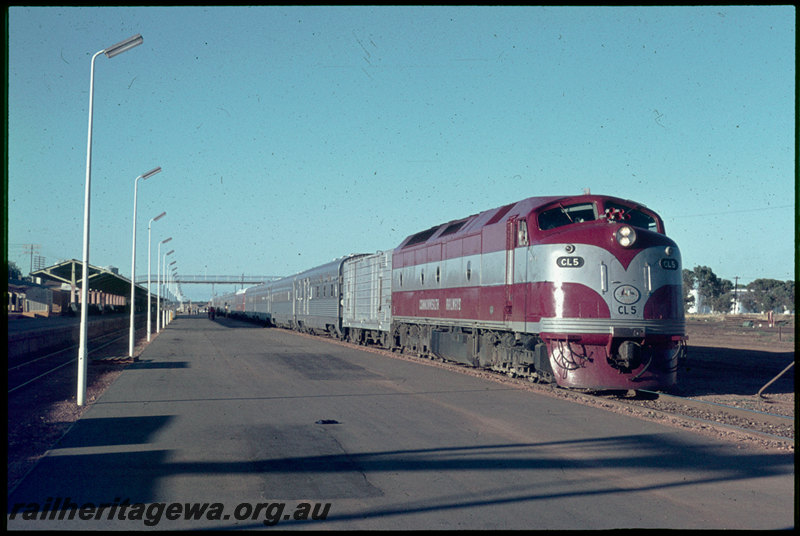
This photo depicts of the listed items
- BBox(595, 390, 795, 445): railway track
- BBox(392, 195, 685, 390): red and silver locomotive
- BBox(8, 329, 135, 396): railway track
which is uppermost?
BBox(392, 195, 685, 390): red and silver locomotive

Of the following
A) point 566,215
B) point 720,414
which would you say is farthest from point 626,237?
point 720,414

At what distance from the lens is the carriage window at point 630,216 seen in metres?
15.7

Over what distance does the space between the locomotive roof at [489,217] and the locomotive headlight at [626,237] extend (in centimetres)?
136

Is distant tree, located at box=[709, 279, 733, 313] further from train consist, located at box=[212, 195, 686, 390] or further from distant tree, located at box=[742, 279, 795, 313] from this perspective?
train consist, located at box=[212, 195, 686, 390]

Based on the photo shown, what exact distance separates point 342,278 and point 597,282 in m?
23.3

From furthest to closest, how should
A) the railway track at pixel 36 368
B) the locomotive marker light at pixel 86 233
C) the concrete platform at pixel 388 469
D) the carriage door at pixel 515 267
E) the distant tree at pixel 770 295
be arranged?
the distant tree at pixel 770 295 → the railway track at pixel 36 368 → the carriage door at pixel 515 267 → the locomotive marker light at pixel 86 233 → the concrete platform at pixel 388 469

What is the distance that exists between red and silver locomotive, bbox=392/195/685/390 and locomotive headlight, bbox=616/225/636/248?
0.02 metres

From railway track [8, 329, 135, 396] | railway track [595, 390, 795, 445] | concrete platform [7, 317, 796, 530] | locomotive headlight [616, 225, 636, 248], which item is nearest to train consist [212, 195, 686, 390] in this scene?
locomotive headlight [616, 225, 636, 248]

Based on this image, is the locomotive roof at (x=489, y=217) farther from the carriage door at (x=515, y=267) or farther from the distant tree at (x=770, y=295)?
the distant tree at (x=770, y=295)

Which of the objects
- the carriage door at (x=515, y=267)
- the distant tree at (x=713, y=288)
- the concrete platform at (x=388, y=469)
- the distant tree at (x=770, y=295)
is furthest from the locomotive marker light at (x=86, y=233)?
the distant tree at (x=713, y=288)

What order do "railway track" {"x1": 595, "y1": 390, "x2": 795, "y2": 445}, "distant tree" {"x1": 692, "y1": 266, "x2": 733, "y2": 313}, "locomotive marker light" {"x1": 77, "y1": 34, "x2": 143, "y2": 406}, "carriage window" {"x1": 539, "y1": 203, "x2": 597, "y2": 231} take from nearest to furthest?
"railway track" {"x1": 595, "y1": 390, "x2": 795, "y2": 445}
"locomotive marker light" {"x1": 77, "y1": 34, "x2": 143, "y2": 406}
"carriage window" {"x1": 539, "y1": 203, "x2": 597, "y2": 231}
"distant tree" {"x1": 692, "y1": 266, "x2": 733, "y2": 313}

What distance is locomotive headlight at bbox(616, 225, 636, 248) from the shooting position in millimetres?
14742

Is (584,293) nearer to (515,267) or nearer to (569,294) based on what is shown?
(569,294)

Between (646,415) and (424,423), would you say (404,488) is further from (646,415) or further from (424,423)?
(646,415)
